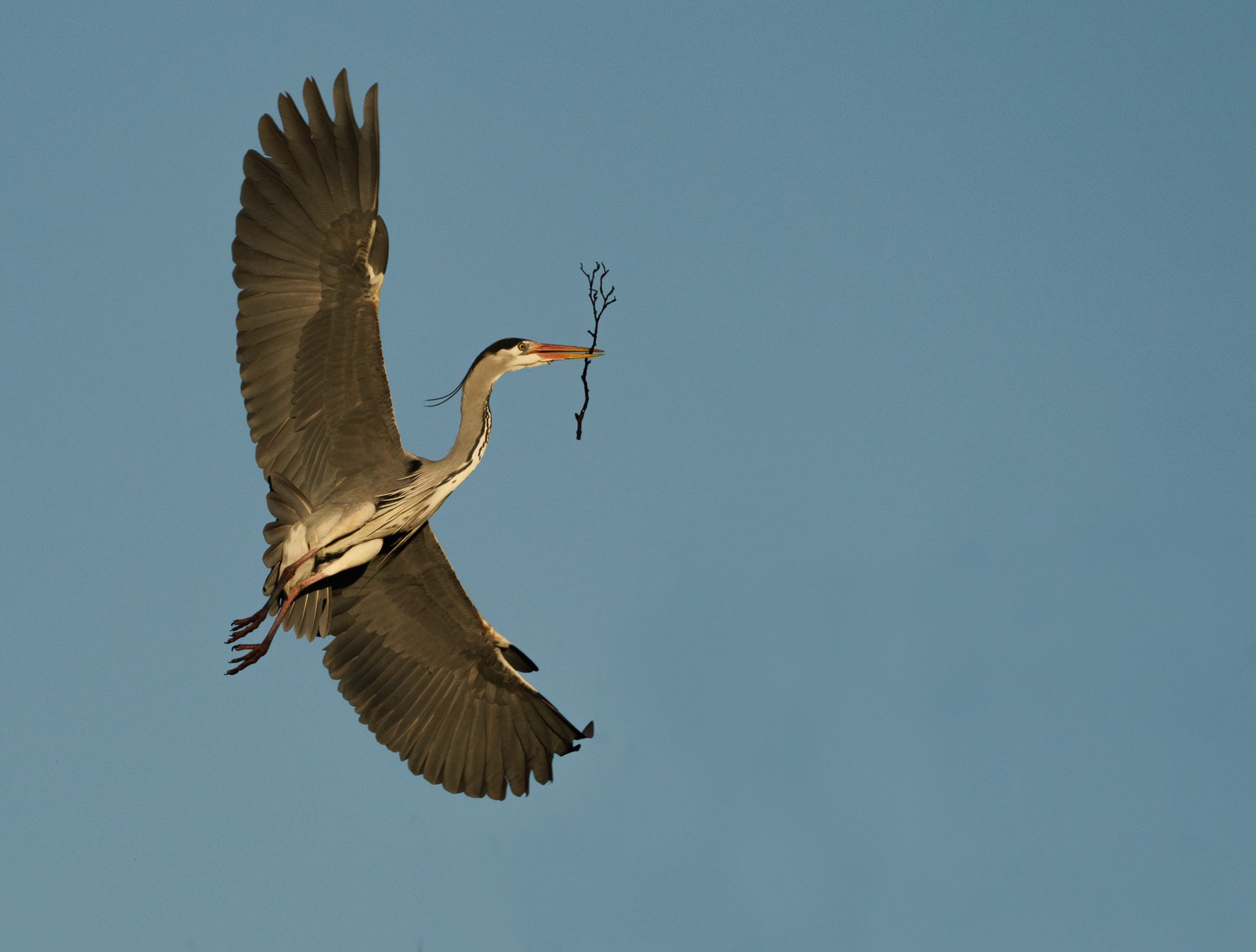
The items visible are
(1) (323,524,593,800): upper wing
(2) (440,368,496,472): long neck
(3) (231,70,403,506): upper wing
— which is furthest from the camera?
(1) (323,524,593,800): upper wing

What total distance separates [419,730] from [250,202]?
15.2 ft

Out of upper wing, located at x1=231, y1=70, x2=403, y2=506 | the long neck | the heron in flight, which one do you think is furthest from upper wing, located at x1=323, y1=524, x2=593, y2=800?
upper wing, located at x1=231, y1=70, x2=403, y2=506

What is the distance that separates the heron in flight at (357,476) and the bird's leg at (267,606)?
0.01 metres

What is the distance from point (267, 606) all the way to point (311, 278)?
2413 mm

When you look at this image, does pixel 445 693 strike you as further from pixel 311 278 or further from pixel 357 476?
pixel 311 278

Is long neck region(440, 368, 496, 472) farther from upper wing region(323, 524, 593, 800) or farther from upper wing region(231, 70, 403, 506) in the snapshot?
upper wing region(323, 524, 593, 800)

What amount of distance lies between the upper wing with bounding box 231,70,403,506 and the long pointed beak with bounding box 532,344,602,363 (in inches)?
55.9

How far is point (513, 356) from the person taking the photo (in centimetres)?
1147

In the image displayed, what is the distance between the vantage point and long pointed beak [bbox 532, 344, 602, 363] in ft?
37.9

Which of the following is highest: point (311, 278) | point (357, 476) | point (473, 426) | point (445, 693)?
point (311, 278)

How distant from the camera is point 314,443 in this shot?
1086 cm

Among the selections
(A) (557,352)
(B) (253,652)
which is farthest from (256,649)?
(A) (557,352)

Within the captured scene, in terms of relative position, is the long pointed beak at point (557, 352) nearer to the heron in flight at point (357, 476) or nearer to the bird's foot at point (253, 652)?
the heron in flight at point (357, 476)

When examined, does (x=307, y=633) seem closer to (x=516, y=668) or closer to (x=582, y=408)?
(x=516, y=668)
